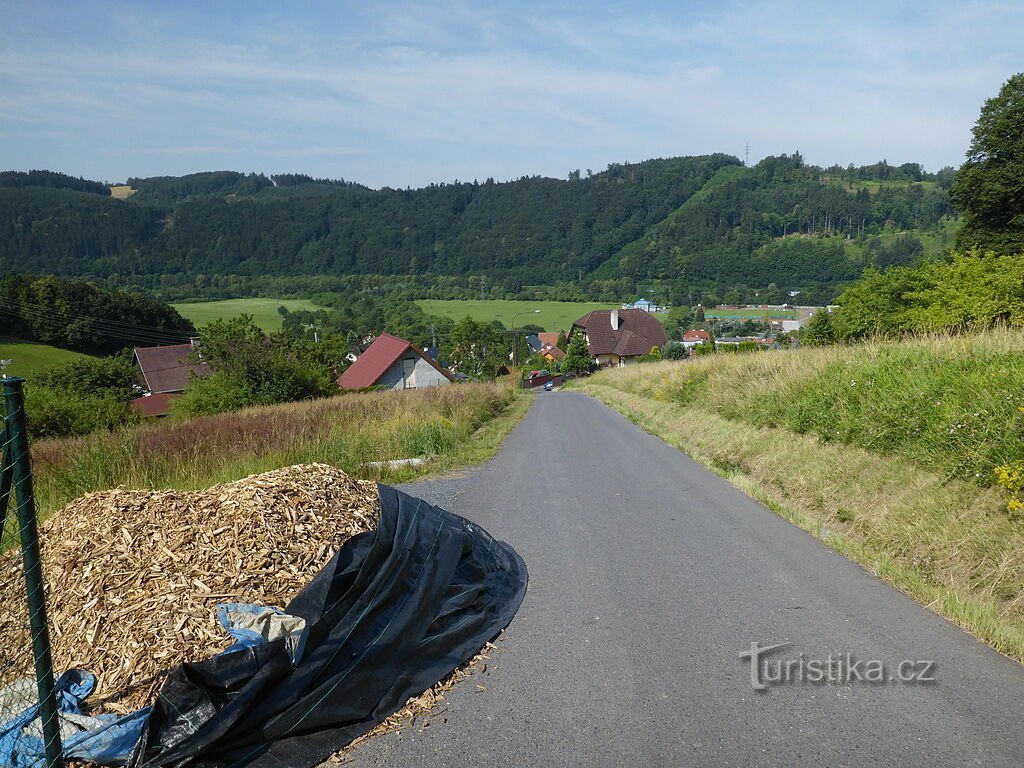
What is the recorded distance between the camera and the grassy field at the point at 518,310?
115688mm

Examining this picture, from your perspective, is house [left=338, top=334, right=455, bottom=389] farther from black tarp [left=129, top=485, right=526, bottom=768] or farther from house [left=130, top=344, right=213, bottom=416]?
black tarp [left=129, top=485, right=526, bottom=768]

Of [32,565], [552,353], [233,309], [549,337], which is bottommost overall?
[552,353]

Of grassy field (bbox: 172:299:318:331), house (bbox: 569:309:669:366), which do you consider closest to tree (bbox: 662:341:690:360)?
house (bbox: 569:309:669:366)

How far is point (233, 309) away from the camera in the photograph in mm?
105938

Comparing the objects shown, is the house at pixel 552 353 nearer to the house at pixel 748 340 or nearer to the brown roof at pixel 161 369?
the house at pixel 748 340

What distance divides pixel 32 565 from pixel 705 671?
3.61m

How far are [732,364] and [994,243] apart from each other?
20078mm

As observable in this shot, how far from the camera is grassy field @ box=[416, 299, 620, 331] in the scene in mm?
115688

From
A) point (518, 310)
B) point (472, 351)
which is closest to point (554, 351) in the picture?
point (518, 310)

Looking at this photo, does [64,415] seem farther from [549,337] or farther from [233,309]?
[549,337]

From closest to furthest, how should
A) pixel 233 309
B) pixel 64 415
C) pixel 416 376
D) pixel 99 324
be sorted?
pixel 64 415 → pixel 416 376 → pixel 99 324 → pixel 233 309

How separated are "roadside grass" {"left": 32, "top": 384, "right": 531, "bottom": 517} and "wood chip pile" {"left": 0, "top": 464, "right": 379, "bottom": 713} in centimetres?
316

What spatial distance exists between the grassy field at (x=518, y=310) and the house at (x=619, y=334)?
18.3 m

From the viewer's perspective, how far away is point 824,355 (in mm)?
14461
